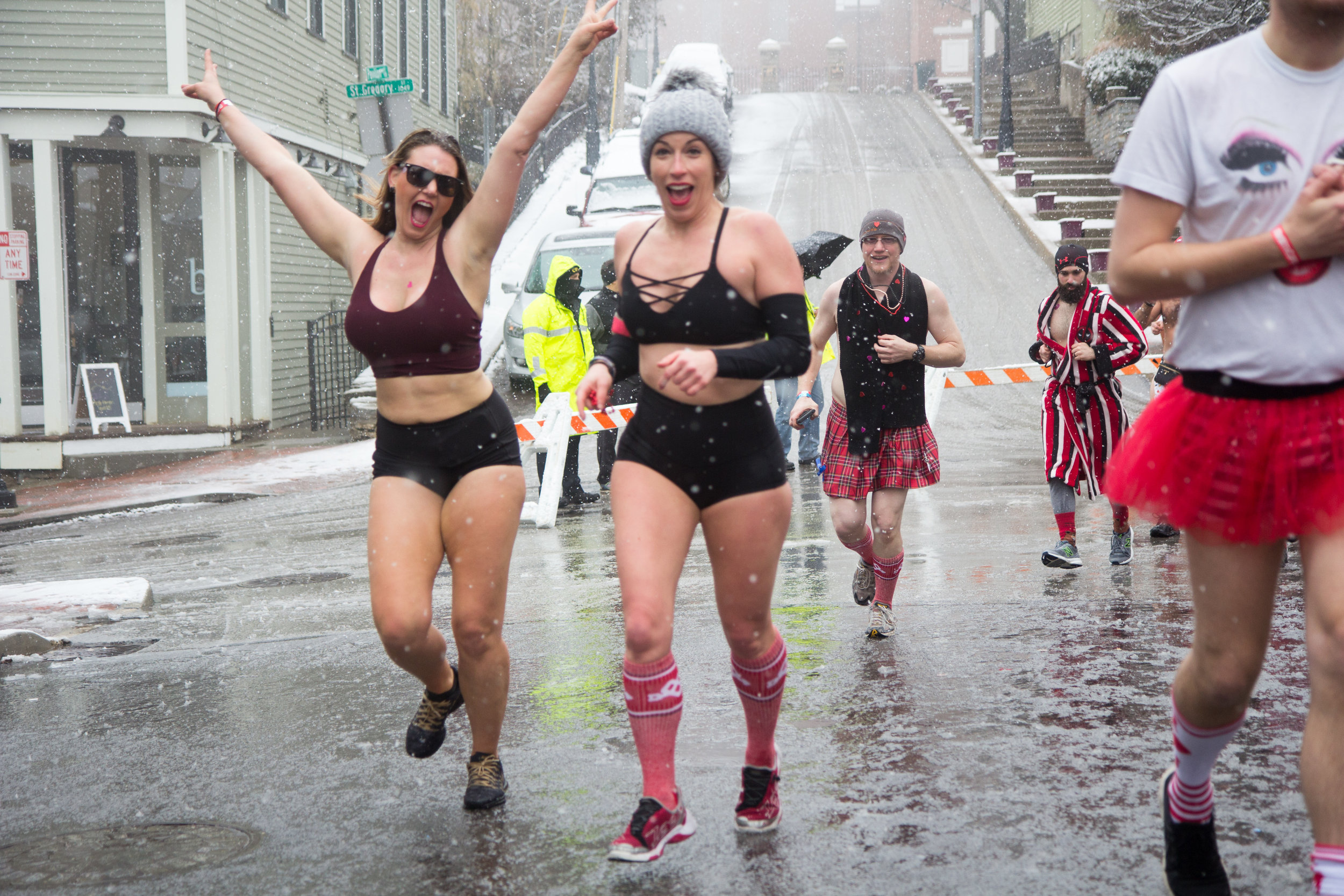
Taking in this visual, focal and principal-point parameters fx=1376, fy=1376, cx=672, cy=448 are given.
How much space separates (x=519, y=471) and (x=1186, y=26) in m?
22.7

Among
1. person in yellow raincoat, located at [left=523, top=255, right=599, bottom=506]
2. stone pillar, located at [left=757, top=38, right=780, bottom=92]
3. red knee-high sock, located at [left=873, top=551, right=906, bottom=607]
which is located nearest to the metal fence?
person in yellow raincoat, located at [left=523, top=255, right=599, bottom=506]

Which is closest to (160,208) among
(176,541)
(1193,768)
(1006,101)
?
(176,541)

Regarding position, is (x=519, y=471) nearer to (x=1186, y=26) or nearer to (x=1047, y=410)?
(x=1047, y=410)

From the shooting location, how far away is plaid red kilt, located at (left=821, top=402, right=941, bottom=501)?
6473 millimetres

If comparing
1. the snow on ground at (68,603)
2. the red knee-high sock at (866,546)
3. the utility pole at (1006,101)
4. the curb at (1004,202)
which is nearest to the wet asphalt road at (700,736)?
the snow on ground at (68,603)

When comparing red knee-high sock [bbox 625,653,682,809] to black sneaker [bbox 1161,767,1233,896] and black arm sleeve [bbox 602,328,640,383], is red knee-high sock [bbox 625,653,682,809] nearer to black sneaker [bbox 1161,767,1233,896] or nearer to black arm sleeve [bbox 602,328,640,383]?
black arm sleeve [bbox 602,328,640,383]

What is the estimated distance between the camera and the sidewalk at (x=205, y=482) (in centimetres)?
1316

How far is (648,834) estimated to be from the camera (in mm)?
3551

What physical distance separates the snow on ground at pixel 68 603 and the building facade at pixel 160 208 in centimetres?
846

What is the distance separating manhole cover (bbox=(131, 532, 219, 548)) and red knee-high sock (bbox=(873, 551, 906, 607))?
6.55 m

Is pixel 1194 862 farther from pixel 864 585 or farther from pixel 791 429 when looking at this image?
pixel 791 429

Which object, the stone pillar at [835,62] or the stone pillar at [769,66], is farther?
the stone pillar at [769,66]

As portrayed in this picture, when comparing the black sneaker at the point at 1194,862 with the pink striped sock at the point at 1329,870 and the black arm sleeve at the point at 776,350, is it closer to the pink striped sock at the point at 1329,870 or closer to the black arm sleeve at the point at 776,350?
the pink striped sock at the point at 1329,870

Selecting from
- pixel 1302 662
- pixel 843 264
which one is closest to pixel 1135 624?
pixel 1302 662
